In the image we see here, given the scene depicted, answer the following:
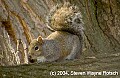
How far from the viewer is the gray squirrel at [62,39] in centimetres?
308

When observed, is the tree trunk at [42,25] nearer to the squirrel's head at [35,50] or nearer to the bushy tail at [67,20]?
the bushy tail at [67,20]

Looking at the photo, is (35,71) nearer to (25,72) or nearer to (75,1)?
(25,72)

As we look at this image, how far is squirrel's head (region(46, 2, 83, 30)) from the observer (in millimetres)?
3131

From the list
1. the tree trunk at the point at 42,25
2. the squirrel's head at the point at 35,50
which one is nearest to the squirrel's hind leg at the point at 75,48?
the squirrel's head at the point at 35,50

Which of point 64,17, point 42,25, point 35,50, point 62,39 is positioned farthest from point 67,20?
point 42,25

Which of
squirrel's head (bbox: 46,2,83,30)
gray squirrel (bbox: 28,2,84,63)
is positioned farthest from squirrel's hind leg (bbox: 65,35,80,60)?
squirrel's head (bbox: 46,2,83,30)

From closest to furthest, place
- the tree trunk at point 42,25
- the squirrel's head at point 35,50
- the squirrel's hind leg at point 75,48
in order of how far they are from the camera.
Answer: the squirrel's head at point 35,50
the squirrel's hind leg at point 75,48
the tree trunk at point 42,25

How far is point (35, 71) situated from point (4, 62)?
2.18 m

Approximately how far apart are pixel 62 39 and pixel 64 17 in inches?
7.4

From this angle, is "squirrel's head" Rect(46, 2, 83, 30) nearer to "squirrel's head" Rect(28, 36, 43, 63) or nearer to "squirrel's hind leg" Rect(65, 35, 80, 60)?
"squirrel's hind leg" Rect(65, 35, 80, 60)

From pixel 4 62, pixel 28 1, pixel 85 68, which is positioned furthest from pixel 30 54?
pixel 4 62

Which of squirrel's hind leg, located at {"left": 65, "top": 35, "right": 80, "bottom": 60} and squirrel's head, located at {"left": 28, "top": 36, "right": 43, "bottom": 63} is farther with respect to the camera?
squirrel's hind leg, located at {"left": 65, "top": 35, "right": 80, "bottom": 60}

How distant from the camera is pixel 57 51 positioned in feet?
10.2

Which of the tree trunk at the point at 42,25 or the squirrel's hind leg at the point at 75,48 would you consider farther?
the tree trunk at the point at 42,25
